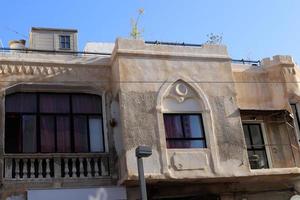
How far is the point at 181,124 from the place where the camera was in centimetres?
1580

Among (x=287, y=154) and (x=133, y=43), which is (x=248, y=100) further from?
(x=133, y=43)

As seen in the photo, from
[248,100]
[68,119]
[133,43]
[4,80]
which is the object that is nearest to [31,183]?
[68,119]

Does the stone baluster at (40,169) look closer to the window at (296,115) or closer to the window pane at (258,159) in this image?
the window pane at (258,159)

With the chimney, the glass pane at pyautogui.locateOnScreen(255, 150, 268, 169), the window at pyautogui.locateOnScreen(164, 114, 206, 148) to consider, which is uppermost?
the chimney

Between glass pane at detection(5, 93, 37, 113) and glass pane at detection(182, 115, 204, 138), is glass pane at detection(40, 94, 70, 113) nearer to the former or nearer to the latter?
glass pane at detection(5, 93, 37, 113)

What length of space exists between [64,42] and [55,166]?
6145 millimetres

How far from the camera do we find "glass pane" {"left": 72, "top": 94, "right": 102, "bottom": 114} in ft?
52.4

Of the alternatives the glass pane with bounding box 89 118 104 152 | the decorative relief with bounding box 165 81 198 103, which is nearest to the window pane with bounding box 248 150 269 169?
the decorative relief with bounding box 165 81 198 103

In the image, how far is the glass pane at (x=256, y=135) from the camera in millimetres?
17562

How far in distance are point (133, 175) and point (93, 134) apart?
7.92ft

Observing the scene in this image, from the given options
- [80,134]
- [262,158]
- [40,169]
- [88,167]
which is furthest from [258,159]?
[40,169]

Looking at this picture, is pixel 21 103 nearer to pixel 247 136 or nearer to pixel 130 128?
pixel 130 128

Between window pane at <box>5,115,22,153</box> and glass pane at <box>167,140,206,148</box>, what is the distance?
469 centimetres

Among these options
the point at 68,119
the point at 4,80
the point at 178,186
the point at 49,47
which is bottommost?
the point at 178,186
